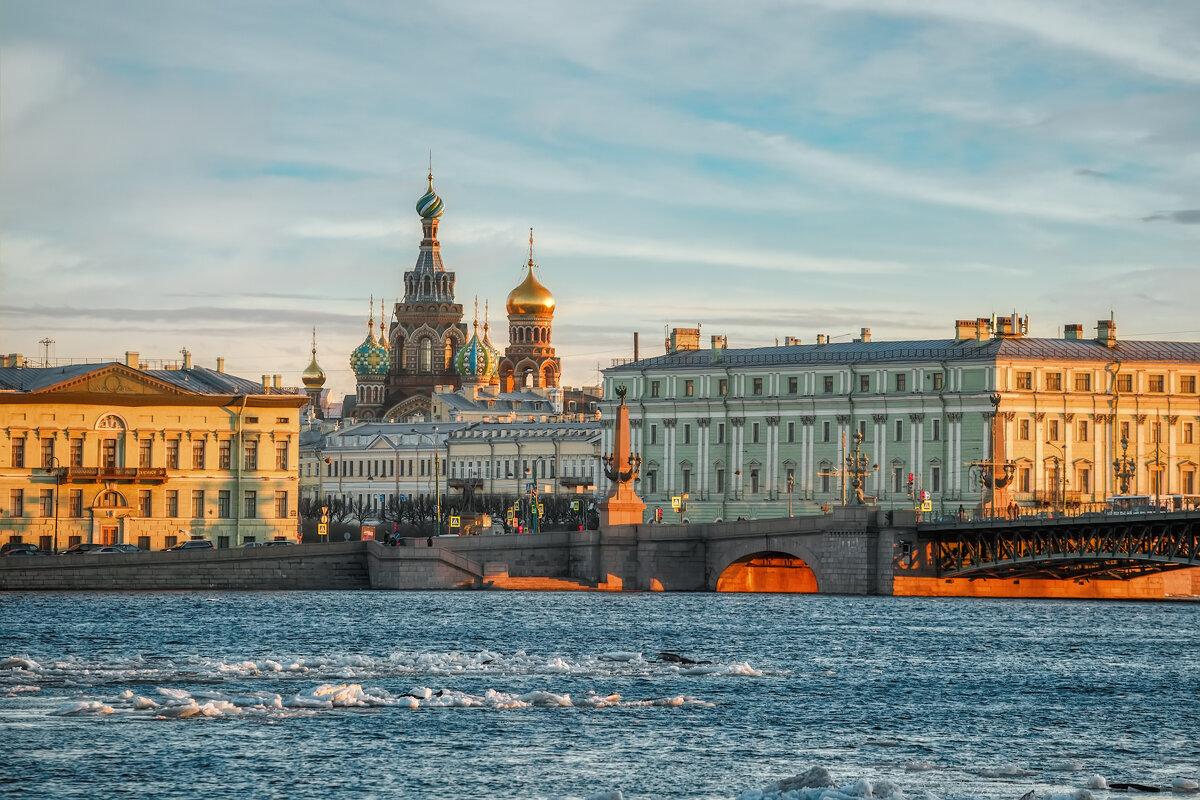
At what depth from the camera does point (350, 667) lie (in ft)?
180

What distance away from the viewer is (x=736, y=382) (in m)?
138

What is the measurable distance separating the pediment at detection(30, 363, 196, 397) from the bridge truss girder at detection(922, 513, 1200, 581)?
33.4 metres

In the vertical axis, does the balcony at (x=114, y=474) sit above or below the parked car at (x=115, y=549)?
above

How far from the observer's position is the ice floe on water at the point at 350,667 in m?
51.4

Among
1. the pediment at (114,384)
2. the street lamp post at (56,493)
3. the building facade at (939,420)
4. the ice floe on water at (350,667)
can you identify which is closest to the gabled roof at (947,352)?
the building facade at (939,420)

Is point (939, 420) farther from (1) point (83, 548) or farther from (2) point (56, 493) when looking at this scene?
(1) point (83, 548)

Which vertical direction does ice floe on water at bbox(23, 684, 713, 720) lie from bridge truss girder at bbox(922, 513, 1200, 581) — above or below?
below

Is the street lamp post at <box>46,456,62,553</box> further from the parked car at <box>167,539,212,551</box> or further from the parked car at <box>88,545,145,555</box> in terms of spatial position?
the parked car at <box>167,539,212,551</box>

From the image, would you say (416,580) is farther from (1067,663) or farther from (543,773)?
(543,773)

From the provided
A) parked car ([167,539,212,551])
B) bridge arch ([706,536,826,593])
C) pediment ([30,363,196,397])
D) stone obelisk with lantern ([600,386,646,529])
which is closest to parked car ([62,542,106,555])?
parked car ([167,539,212,551])

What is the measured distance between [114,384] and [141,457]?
3175mm

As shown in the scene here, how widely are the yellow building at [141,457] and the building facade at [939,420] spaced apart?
28.5 meters

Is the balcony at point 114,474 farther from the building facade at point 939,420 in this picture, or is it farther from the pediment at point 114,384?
the building facade at point 939,420

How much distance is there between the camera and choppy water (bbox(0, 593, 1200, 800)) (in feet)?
123
